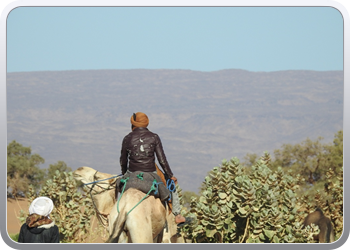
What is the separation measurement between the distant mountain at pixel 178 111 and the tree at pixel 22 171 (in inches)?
1473

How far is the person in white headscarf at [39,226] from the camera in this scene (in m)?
8.48

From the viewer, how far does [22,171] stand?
135 feet

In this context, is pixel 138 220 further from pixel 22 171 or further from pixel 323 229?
pixel 22 171

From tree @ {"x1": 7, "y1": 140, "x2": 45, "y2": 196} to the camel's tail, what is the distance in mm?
30233

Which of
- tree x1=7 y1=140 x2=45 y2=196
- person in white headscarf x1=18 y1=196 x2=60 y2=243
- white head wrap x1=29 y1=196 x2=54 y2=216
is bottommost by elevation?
person in white headscarf x1=18 y1=196 x2=60 y2=243

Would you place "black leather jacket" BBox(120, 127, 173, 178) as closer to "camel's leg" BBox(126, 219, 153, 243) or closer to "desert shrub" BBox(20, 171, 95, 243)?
"camel's leg" BBox(126, 219, 153, 243)

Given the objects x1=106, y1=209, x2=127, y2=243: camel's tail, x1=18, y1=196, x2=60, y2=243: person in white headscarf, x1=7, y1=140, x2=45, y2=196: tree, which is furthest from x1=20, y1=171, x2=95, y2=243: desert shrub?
x1=7, y1=140, x2=45, y2=196: tree

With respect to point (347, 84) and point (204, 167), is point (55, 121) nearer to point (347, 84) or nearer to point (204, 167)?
point (204, 167)

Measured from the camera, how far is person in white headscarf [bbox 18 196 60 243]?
848cm

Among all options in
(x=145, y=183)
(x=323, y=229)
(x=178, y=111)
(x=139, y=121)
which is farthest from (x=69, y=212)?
(x=178, y=111)

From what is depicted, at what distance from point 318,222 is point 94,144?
8219cm

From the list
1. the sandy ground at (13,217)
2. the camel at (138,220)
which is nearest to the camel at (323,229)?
the camel at (138,220)

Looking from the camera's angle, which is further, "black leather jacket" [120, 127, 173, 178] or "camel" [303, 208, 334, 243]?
"camel" [303, 208, 334, 243]

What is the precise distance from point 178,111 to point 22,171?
78346mm
